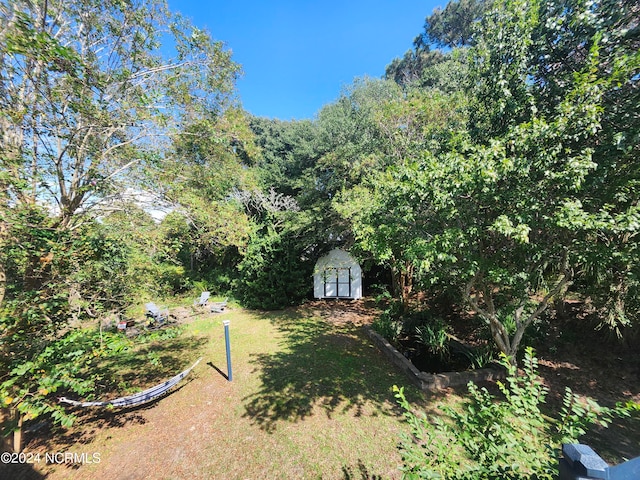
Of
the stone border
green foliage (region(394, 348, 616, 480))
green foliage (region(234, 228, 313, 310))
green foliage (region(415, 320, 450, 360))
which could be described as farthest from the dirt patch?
green foliage (region(234, 228, 313, 310))

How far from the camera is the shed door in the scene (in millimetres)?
11883

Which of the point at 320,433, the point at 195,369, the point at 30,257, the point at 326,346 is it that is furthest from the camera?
the point at 326,346

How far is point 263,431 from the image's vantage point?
3.89m

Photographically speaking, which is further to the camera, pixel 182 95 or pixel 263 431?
pixel 182 95

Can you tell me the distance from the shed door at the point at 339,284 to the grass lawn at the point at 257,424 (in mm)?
5157

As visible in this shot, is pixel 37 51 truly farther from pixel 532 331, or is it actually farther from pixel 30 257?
pixel 532 331

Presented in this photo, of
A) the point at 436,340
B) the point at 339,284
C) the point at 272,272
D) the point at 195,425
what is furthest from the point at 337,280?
the point at 195,425

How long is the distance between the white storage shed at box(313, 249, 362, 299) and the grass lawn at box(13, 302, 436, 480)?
5104mm

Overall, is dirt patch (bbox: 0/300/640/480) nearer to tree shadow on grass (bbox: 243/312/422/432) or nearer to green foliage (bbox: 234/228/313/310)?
tree shadow on grass (bbox: 243/312/422/432)

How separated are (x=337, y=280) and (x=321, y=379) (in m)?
6.84

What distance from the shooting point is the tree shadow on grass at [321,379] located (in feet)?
14.1

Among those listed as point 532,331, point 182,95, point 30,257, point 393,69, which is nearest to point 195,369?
point 30,257

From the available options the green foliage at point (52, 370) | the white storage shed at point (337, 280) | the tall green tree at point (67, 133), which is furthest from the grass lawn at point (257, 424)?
the white storage shed at point (337, 280)

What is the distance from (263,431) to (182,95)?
613cm
